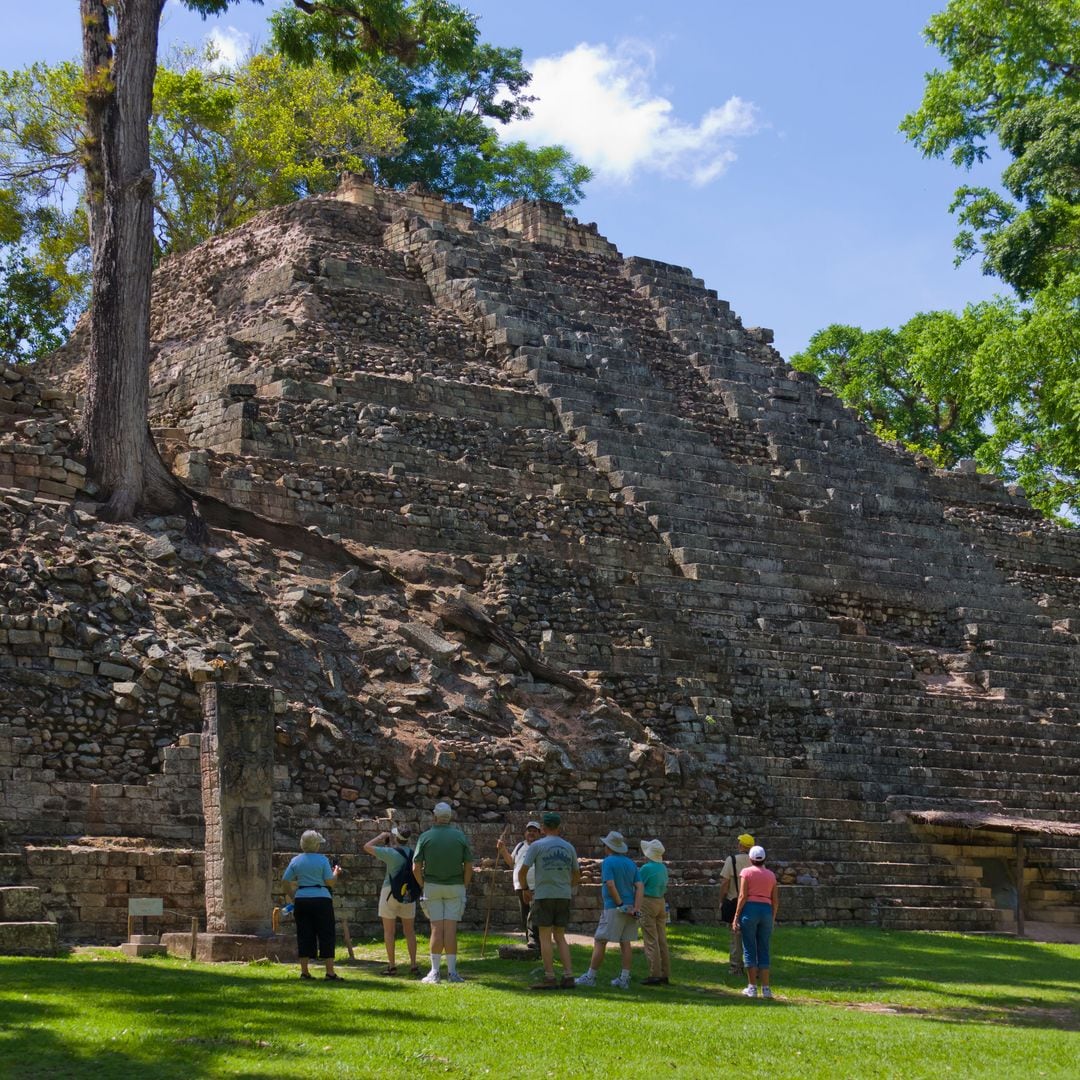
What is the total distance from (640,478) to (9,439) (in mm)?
9160

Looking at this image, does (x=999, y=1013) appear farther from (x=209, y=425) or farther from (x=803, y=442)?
(x=803, y=442)

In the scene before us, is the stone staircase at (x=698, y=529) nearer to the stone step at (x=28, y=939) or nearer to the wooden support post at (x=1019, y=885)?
the wooden support post at (x=1019, y=885)

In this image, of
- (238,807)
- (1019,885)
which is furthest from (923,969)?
(238,807)

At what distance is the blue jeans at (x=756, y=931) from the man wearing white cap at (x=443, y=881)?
209cm

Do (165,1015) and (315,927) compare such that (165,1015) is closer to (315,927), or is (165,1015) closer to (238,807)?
(315,927)

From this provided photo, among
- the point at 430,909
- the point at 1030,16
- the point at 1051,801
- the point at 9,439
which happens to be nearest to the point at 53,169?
the point at 9,439

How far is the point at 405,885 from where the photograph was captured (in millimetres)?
12508

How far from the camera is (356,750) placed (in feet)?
55.4

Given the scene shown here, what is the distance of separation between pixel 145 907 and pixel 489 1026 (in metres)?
4.20

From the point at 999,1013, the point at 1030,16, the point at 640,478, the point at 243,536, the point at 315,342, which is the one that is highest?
the point at 1030,16

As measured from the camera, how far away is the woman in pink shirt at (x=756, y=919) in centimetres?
1241

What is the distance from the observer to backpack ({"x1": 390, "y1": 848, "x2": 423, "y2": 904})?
1246 cm

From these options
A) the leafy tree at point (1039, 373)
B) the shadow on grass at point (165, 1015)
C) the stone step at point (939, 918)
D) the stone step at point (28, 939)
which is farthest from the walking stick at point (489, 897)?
the leafy tree at point (1039, 373)

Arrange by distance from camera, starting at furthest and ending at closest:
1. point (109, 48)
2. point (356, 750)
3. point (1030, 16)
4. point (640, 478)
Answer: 1. point (1030, 16)
2. point (640, 478)
3. point (109, 48)
4. point (356, 750)
